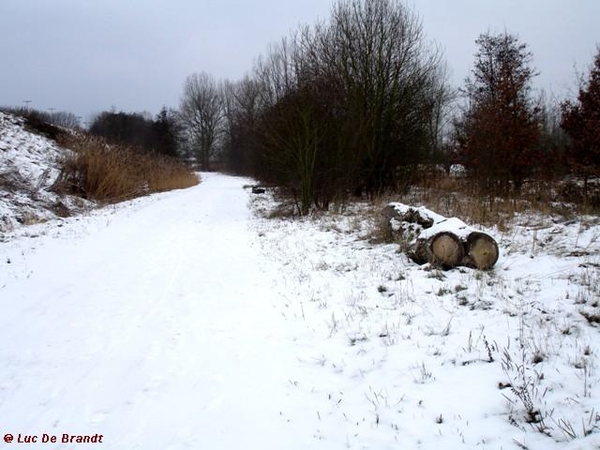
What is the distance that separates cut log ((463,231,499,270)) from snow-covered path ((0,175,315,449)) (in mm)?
2990

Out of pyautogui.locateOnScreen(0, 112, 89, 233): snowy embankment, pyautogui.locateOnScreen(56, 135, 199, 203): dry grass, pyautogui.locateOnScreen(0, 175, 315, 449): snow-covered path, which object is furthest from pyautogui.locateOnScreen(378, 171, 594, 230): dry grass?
pyautogui.locateOnScreen(56, 135, 199, 203): dry grass

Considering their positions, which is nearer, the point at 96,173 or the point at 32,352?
the point at 32,352

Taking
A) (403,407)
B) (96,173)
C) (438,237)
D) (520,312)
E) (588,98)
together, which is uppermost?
(588,98)

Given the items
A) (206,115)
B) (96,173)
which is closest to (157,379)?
(96,173)

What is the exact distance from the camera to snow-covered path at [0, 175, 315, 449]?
290 cm

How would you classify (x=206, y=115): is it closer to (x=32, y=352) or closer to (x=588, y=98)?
(x=588, y=98)

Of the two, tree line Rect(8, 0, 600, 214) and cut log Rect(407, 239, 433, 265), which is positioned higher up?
tree line Rect(8, 0, 600, 214)

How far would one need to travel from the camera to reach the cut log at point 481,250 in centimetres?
591

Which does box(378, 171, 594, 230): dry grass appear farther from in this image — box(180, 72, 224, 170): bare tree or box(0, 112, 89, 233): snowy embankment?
box(180, 72, 224, 170): bare tree

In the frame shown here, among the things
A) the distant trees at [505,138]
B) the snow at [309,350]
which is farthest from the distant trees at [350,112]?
the snow at [309,350]

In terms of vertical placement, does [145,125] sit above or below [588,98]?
above

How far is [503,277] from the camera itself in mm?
5465

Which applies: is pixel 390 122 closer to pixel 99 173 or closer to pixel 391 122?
pixel 391 122

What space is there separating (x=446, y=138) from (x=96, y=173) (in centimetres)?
2044
